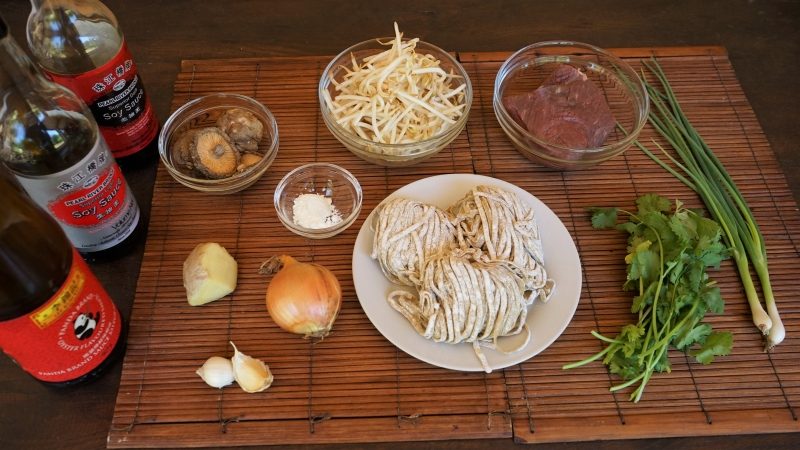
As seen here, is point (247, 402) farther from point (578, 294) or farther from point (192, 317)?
point (578, 294)

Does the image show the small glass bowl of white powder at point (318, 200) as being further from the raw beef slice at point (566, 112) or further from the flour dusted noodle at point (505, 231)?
the raw beef slice at point (566, 112)

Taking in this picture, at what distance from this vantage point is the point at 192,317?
1.53m

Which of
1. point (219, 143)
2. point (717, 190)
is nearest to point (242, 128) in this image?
point (219, 143)

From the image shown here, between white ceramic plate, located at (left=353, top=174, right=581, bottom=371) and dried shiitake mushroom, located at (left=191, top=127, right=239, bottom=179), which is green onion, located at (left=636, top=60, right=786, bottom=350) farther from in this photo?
dried shiitake mushroom, located at (left=191, top=127, right=239, bottom=179)

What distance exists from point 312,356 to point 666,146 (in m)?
1.26

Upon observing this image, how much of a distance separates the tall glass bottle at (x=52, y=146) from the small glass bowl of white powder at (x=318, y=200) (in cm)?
45

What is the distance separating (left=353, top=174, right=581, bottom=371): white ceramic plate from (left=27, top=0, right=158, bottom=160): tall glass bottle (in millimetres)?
717

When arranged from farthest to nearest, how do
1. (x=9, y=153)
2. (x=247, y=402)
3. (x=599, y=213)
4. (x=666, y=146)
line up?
1. (x=666, y=146)
2. (x=599, y=213)
3. (x=247, y=402)
4. (x=9, y=153)

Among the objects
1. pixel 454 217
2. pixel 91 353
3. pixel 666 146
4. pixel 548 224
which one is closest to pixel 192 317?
pixel 91 353

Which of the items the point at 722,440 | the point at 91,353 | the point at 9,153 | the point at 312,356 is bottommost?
the point at 722,440

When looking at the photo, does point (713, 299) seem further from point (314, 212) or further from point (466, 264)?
point (314, 212)

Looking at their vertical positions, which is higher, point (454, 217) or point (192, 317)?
point (454, 217)

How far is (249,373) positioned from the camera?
4.58 ft

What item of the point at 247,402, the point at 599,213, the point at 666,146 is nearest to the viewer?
the point at 247,402
